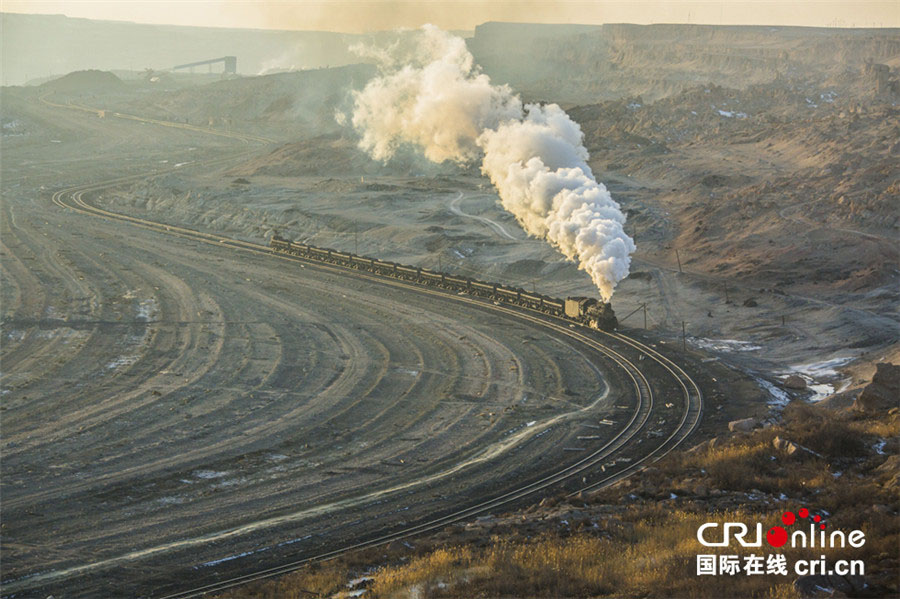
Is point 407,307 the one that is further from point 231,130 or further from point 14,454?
point 231,130

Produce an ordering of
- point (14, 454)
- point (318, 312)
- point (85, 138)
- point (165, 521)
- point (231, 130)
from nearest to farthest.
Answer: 1. point (165, 521)
2. point (14, 454)
3. point (318, 312)
4. point (85, 138)
5. point (231, 130)

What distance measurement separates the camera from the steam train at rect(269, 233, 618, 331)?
6619cm

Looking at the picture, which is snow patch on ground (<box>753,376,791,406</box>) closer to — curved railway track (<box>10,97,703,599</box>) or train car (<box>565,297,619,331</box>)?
curved railway track (<box>10,97,703,599</box>)

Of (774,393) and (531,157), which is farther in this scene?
(531,157)

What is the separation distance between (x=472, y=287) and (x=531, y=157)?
1079cm

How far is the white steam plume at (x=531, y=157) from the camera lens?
219ft

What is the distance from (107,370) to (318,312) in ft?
57.5

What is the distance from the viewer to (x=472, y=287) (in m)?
75.9

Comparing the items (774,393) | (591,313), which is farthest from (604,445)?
(591,313)

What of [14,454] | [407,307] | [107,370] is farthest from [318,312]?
[14,454]

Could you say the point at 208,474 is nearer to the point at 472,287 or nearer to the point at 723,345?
the point at 723,345

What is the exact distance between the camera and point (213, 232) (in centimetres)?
10394

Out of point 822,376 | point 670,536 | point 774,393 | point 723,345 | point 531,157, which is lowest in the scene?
point 670,536

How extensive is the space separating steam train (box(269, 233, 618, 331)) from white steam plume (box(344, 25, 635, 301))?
185cm
